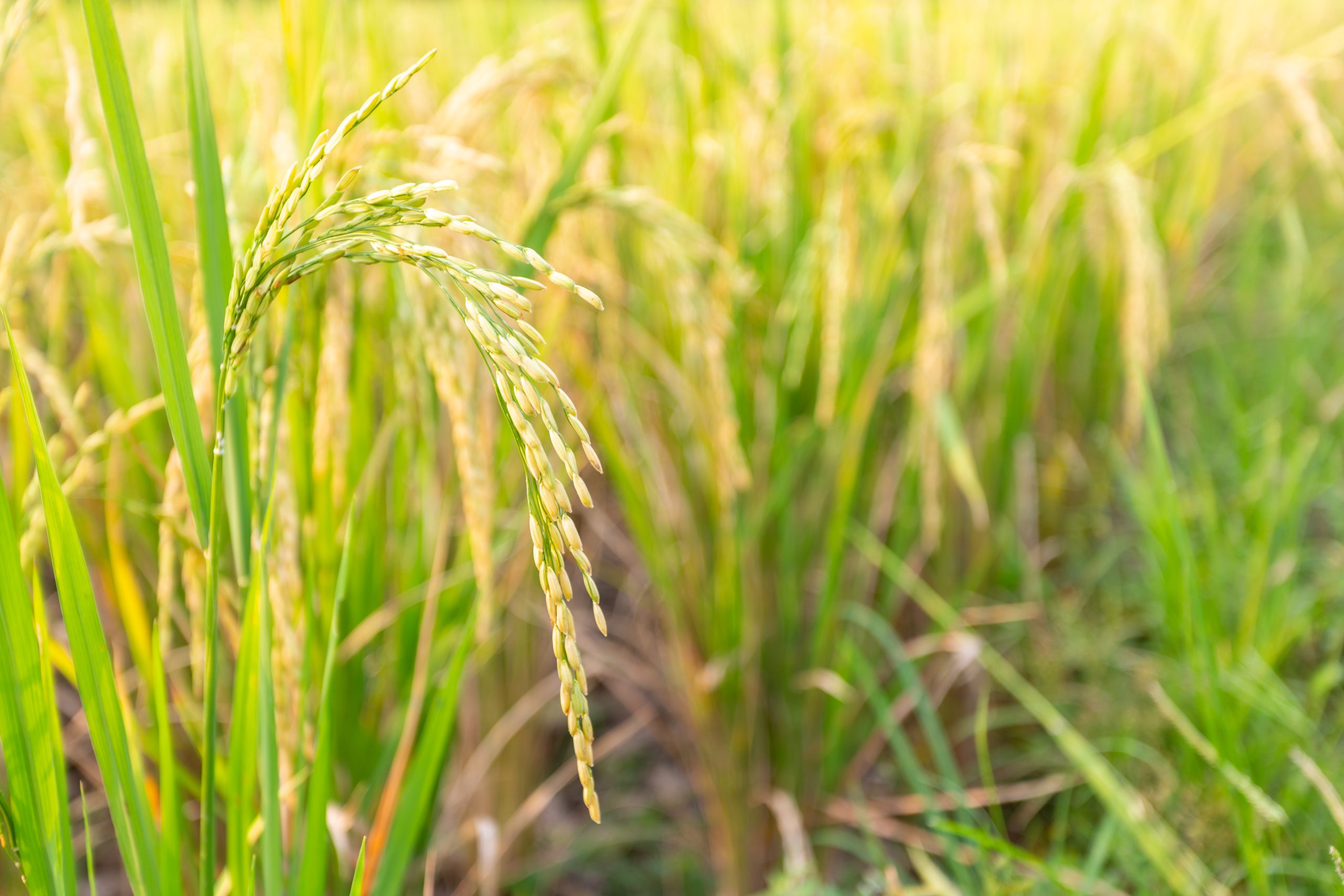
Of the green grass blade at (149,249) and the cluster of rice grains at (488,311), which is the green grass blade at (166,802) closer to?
the green grass blade at (149,249)

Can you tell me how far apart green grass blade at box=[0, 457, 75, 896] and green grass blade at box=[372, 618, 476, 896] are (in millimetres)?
278

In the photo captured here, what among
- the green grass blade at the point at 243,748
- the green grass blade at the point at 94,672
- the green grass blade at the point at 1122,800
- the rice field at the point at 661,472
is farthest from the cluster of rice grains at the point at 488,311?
the green grass blade at the point at 1122,800

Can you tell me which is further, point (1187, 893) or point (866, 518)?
point (866, 518)

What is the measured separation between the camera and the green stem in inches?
23.1

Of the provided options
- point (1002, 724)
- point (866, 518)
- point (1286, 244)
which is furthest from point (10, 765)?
point (1286, 244)

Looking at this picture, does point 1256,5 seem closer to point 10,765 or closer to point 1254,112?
point 1254,112

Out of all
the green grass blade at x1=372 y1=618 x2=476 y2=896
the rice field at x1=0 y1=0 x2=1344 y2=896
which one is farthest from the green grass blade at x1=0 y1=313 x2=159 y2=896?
the green grass blade at x1=372 y1=618 x2=476 y2=896

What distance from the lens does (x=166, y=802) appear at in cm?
75

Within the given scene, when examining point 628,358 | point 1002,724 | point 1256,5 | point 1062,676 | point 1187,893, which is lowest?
point 1002,724

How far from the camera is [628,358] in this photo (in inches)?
65.3

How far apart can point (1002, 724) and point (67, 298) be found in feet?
6.90

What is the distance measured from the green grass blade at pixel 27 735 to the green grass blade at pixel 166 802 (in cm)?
7

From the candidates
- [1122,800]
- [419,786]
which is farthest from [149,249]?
[1122,800]

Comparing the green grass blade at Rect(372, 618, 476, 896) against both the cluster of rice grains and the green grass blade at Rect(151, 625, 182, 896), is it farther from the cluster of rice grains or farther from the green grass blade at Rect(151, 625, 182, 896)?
the cluster of rice grains
